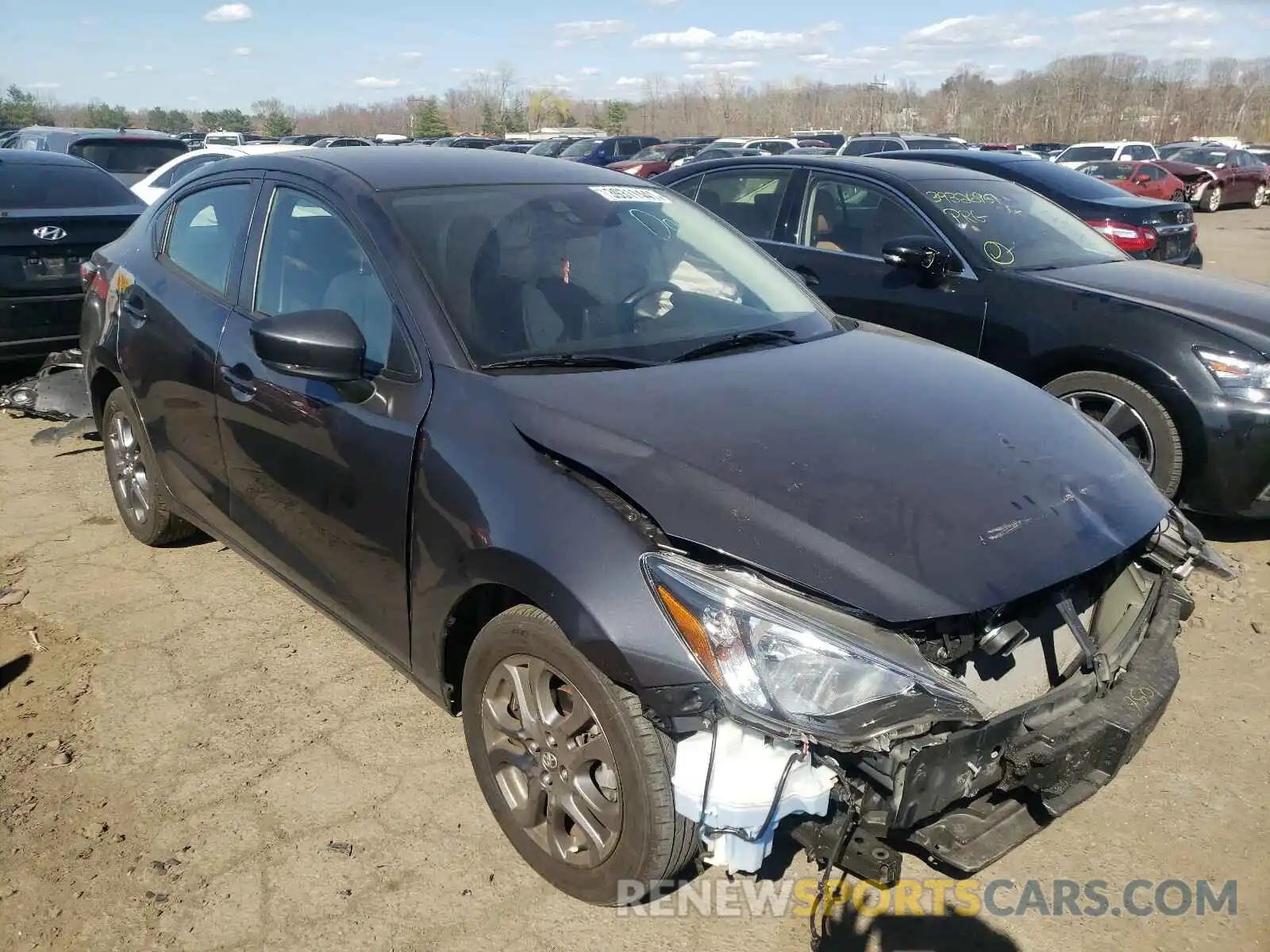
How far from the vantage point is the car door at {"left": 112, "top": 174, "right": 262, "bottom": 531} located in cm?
337

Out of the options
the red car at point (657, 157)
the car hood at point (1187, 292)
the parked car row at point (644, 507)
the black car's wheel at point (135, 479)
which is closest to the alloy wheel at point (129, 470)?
the black car's wheel at point (135, 479)

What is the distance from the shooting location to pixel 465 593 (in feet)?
7.80

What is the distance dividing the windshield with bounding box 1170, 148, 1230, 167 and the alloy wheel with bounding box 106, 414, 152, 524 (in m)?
29.6

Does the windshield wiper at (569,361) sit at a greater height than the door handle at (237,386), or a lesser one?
greater

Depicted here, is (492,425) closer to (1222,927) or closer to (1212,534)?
(1222,927)

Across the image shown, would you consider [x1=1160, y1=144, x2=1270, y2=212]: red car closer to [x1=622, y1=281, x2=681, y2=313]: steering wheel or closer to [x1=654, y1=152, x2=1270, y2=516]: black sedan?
[x1=654, y1=152, x2=1270, y2=516]: black sedan

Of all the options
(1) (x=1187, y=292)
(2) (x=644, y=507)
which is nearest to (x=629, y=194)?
(2) (x=644, y=507)

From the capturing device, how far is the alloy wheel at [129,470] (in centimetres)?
424

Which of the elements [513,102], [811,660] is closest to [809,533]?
[811,660]

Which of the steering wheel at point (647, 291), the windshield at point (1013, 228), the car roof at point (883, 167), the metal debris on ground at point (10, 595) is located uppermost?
the car roof at point (883, 167)

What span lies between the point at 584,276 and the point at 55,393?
459 cm

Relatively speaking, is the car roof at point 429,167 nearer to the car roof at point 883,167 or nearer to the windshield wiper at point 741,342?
the windshield wiper at point 741,342

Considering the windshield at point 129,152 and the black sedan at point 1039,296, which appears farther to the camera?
the windshield at point 129,152

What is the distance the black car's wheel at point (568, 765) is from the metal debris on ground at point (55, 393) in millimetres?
4640
